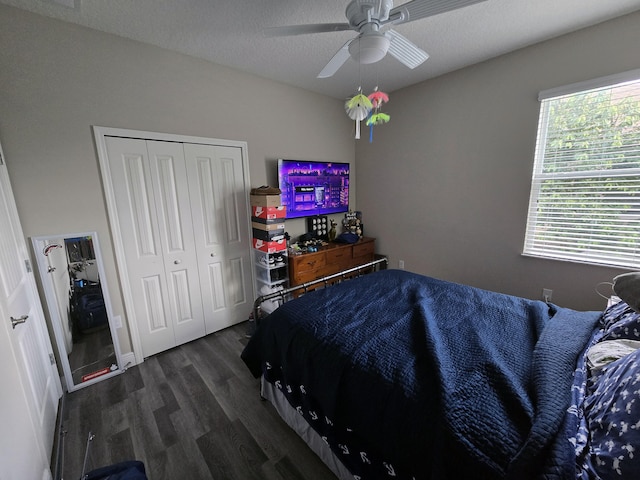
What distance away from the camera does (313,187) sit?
3346 millimetres

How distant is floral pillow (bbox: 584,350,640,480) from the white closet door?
8.93ft

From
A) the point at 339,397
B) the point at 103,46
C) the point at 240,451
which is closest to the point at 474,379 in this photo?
the point at 339,397

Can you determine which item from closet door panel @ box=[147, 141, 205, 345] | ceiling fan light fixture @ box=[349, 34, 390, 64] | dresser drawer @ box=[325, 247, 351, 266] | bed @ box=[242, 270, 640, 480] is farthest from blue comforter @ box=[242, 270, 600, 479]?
ceiling fan light fixture @ box=[349, 34, 390, 64]

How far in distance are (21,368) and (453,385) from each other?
2.05 m

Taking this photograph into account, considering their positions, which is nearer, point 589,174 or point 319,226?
point 589,174

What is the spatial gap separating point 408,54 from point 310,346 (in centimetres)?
194

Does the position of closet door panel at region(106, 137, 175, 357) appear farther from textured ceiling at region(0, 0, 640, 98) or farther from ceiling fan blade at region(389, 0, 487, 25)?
ceiling fan blade at region(389, 0, 487, 25)

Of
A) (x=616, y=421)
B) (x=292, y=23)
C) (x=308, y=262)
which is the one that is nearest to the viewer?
(x=616, y=421)

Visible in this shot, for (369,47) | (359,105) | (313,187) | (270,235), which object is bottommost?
(270,235)

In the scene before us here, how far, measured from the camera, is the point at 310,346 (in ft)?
4.48

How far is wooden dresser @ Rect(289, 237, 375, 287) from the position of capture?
9.46 ft

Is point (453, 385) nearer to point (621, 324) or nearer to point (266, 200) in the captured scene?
point (621, 324)

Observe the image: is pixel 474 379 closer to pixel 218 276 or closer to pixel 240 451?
pixel 240 451

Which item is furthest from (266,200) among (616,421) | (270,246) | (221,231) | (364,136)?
(616,421)
